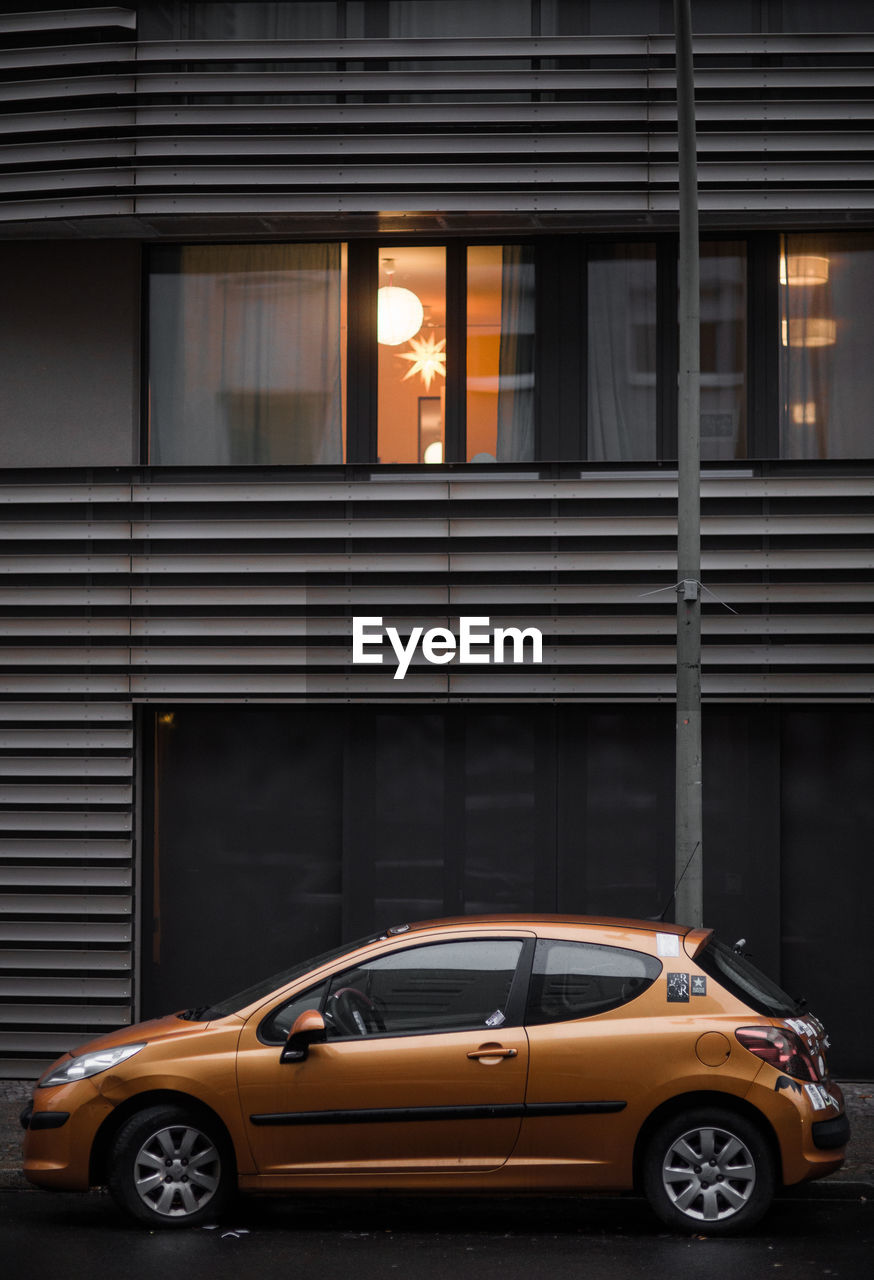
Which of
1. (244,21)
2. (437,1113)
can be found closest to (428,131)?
(244,21)

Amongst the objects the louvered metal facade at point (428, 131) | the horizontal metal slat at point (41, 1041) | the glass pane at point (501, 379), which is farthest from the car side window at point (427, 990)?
the louvered metal facade at point (428, 131)

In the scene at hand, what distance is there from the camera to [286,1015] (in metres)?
7.20

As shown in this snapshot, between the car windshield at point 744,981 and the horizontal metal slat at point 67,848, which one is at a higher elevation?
the horizontal metal slat at point 67,848

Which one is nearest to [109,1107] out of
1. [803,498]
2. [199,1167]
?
[199,1167]

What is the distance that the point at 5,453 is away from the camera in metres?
12.0

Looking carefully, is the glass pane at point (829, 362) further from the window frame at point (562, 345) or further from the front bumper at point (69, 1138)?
the front bumper at point (69, 1138)

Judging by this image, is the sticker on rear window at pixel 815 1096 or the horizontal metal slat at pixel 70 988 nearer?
the sticker on rear window at pixel 815 1096

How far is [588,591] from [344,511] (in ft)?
6.73

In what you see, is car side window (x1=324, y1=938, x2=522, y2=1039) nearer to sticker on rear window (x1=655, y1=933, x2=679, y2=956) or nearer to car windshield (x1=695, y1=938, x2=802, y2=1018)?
sticker on rear window (x1=655, y1=933, x2=679, y2=956)

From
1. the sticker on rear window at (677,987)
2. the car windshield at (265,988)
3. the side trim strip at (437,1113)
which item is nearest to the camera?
the side trim strip at (437,1113)

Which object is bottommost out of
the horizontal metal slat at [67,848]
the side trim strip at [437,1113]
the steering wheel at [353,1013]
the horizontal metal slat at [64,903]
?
the side trim strip at [437,1113]

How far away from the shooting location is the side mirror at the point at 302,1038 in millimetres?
6961

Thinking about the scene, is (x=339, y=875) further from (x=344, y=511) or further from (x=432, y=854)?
(x=344, y=511)

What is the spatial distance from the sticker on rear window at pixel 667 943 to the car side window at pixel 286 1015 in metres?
1.71
